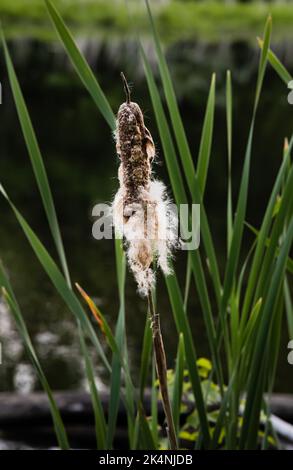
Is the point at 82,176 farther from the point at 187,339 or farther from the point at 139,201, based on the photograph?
the point at 139,201

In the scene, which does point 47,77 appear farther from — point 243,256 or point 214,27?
point 243,256

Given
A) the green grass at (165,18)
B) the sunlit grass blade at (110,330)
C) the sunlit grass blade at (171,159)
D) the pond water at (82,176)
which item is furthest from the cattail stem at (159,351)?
the green grass at (165,18)

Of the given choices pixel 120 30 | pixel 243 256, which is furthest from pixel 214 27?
pixel 243 256

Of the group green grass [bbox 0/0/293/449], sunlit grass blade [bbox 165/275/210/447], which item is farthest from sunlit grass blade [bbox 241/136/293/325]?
sunlit grass blade [bbox 165/275/210/447]

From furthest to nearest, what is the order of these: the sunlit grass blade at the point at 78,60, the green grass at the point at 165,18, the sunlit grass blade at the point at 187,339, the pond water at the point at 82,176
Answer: the green grass at the point at 165,18, the pond water at the point at 82,176, the sunlit grass blade at the point at 187,339, the sunlit grass blade at the point at 78,60

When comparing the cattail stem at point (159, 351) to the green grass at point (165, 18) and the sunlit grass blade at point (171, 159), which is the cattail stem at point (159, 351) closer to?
the sunlit grass blade at point (171, 159)

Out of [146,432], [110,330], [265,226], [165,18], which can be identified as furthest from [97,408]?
[165,18]
